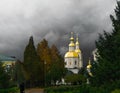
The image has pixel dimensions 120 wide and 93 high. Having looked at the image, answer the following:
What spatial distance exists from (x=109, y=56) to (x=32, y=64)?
3553 cm

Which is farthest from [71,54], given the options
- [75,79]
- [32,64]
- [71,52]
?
[32,64]

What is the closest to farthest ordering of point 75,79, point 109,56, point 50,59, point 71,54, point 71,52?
point 109,56 → point 50,59 → point 75,79 → point 71,54 → point 71,52

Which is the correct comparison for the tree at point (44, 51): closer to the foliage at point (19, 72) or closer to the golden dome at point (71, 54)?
the foliage at point (19, 72)

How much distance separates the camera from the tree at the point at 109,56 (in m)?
38.0

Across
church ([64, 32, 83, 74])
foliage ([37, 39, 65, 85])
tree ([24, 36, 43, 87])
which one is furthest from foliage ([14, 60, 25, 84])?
church ([64, 32, 83, 74])

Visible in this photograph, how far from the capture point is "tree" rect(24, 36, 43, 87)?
73.6 metres

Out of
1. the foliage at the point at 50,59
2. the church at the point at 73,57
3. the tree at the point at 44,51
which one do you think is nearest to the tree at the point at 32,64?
the foliage at the point at 50,59

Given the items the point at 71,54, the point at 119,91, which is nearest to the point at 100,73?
the point at 119,91

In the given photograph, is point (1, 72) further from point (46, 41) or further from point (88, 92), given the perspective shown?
point (88, 92)

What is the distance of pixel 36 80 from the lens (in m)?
74.8

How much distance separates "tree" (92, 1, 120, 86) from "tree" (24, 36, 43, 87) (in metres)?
31.2

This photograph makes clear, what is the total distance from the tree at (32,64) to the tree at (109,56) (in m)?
31.2

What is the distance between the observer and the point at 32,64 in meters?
73.8

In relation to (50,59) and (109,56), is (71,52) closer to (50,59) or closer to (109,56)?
(50,59)
